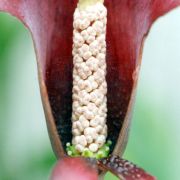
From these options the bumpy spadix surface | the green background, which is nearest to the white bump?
the bumpy spadix surface

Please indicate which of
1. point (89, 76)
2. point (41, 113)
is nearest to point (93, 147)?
point (89, 76)

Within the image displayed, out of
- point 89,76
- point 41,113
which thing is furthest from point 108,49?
point 41,113

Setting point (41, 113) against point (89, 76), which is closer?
point (89, 76)

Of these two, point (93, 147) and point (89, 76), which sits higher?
point (89, 76)

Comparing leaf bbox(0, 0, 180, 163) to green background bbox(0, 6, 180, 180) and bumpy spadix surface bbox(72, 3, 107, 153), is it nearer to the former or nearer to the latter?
bumpy spadix surface bbox(72, 3, 107, 153)

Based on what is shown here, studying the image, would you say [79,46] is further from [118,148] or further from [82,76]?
[118,148]

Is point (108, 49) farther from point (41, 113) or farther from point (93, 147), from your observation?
point (41, 113)
